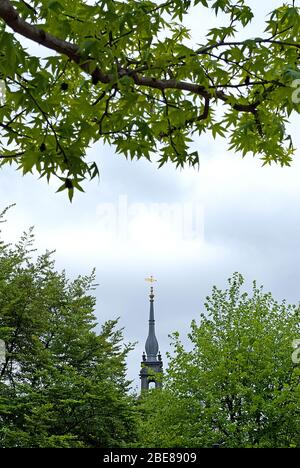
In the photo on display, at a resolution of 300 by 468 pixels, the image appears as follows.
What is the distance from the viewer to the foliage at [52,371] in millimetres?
23688

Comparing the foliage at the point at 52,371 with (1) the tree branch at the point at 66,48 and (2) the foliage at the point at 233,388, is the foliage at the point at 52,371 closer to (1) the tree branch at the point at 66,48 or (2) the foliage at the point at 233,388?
(2) the foliage at the point at 233,388

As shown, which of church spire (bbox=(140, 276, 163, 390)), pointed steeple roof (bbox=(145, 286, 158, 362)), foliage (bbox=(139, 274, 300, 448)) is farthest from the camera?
pointed steeple roof (bbox=(145, 286, 158, 362))

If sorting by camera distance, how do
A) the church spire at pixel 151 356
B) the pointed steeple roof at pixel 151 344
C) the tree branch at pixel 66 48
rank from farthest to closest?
the pointed steeple roof at pixel 151 344
the church spire at pixel 151 356
the tree branch at pixel 66 48

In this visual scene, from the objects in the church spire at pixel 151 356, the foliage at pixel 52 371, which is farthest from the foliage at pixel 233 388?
the church spire at pixel 151 356

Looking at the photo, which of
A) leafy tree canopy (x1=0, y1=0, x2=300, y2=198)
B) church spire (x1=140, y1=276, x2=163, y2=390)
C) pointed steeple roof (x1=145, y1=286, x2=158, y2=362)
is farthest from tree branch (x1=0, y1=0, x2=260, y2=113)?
pointed steeple roof (x1=145, y1=286, x2=158, y2=362)

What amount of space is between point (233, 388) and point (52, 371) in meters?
6.92

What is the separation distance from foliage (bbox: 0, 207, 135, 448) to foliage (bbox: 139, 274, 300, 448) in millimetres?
2105

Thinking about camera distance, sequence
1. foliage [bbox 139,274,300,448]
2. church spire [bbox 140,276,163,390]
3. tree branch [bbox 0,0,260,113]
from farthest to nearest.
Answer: church spire [bbox 140,276,163,390] < foliage [bbox 139,274,300,448] < tree branch [bbox 0,0,260,113]

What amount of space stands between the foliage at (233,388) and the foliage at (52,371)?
6.91 ft

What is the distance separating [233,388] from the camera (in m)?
23.9

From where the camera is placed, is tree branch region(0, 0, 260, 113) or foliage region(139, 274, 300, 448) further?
foliage region(139, 274, 300, 448)

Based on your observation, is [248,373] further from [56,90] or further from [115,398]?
[56,90]

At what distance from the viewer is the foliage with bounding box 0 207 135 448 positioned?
933 inches

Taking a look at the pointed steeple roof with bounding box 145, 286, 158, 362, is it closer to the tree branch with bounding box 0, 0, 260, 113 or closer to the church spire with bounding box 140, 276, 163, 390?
the church spire with bounding box 140, 276, 163, 390
